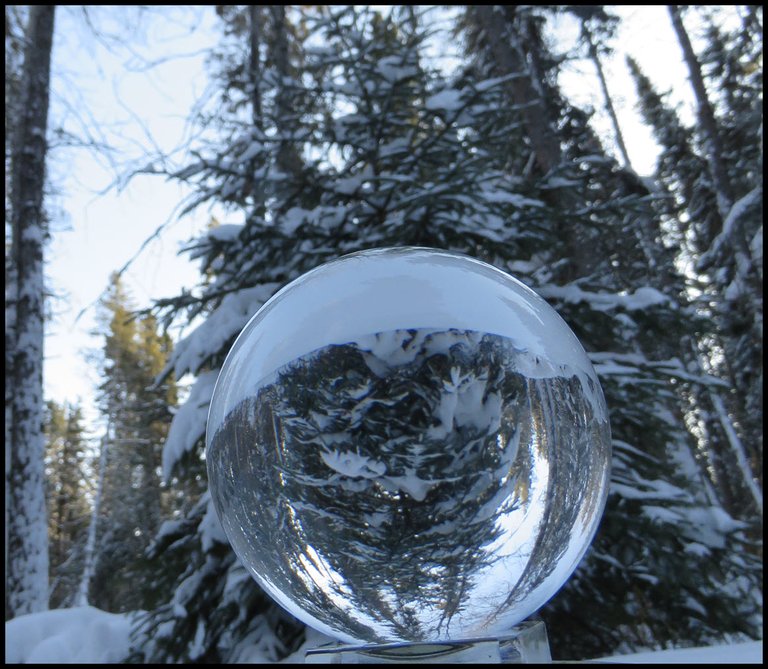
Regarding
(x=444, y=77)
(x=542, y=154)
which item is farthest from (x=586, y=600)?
(x=542, y=154)

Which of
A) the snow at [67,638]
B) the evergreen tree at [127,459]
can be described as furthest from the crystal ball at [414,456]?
the evergreen tree at [127,459]

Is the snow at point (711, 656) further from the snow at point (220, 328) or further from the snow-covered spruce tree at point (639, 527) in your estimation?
the snow at point (220, 328)

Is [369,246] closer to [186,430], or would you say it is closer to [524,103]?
[186,430]

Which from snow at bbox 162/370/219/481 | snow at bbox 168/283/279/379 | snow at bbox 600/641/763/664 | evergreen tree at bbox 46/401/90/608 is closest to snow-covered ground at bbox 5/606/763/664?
snow at bbox 162/370/219/481

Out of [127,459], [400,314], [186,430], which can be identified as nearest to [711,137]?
[186,430]

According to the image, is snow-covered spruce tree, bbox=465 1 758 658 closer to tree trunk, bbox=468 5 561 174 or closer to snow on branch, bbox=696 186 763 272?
tree trunk, bbox=468 5 561 174

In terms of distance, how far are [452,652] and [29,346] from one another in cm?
722

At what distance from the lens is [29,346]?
271 inches

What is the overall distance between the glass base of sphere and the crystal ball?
1.7 inches

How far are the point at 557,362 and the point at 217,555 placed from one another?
324 centimetres

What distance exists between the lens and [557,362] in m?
1.06

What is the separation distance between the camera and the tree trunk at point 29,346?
6.31 m

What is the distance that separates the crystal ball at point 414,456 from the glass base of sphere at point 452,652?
0.04 meters

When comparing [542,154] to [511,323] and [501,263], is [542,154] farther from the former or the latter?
[511,323]
